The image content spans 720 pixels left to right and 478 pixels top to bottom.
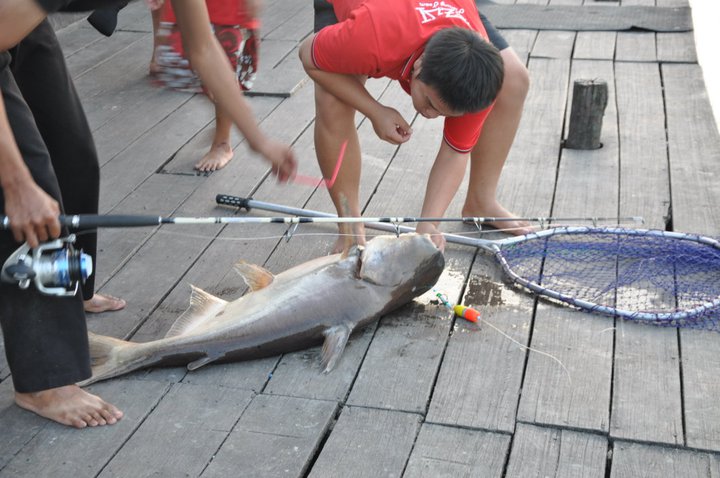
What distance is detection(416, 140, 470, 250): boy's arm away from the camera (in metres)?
3.57

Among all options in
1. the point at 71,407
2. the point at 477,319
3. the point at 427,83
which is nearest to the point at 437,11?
the point at 427,83

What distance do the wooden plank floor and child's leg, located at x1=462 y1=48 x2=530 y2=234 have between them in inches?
8.0

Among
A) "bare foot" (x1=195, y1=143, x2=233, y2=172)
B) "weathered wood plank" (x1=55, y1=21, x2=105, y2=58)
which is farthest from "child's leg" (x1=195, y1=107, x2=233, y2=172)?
"weathered wood plank" (x1=55, y1=21, x2=105, y2=58)

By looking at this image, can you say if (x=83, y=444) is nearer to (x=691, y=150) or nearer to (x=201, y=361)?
(x=201, y=361)

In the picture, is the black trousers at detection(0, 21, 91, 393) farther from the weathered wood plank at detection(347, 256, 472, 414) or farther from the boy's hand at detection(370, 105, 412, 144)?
the boy's hand at detection(370, 105, 412, 144)

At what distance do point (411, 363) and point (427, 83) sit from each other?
0.96 m

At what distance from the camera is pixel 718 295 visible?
10.8 ft

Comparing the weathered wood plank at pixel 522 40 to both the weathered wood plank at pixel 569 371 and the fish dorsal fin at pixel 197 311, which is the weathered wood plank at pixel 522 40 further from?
the fish dorsal fin at pixel 197 311

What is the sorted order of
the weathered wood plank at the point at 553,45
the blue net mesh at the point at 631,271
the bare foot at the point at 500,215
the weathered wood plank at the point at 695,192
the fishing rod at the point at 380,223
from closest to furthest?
the weathered wood plank at the point at 695,192 < the blue net mesh at the point at 631,271 < the fishing rod at the point at 380,223 < the bare foot at the point at 500,215 < the weathered wood plank at the point at 553,45

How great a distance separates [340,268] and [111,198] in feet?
5.27

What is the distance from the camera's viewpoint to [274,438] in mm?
Answer: 2656

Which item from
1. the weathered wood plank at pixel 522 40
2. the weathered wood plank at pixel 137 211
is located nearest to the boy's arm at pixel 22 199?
the weathered wood plank at pixel 137 211

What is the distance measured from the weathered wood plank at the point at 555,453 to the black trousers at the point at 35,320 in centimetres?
133

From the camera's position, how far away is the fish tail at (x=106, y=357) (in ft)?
9.53
